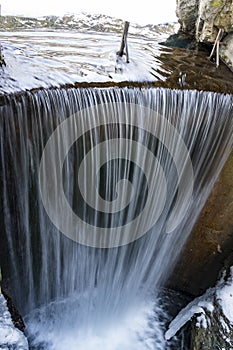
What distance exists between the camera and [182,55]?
6.36 meters

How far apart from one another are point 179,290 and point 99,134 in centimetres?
304

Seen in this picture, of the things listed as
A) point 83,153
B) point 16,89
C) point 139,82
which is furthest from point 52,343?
point 139,82

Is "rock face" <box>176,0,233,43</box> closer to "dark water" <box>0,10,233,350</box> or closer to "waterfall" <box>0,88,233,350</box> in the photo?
"dark water" <box>0,10,233,350</box>

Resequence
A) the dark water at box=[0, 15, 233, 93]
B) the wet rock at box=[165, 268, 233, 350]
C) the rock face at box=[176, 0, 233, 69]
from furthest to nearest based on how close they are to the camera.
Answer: the rock face at box=[176, 0, 233, 69] < the dark water at box=[0, 15, 233, 93] < the wet rock at box=[165, 268, 233, 350]

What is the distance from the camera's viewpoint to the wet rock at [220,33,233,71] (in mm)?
6086

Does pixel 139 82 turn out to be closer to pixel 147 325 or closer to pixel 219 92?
pixel 219 92

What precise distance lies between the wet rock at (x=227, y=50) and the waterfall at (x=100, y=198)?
5.77 feet

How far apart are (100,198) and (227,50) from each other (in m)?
3.61

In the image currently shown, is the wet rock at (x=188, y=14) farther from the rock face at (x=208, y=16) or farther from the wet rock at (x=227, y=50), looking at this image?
the wet rock at (x=227, y=50)

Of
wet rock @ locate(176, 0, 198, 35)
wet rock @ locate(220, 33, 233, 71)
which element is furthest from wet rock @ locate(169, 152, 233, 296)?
wet rock @ locate(176, 0, 198, 35)

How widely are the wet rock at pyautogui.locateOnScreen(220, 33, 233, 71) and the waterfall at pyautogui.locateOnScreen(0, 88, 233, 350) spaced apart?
1758 millimetres

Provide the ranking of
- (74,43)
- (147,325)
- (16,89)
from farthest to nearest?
(74,43), (147,325), (16,89)

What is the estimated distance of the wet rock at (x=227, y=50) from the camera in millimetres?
6086

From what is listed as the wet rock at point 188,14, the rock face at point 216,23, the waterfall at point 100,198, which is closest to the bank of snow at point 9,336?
the waterfall at point 100,198
